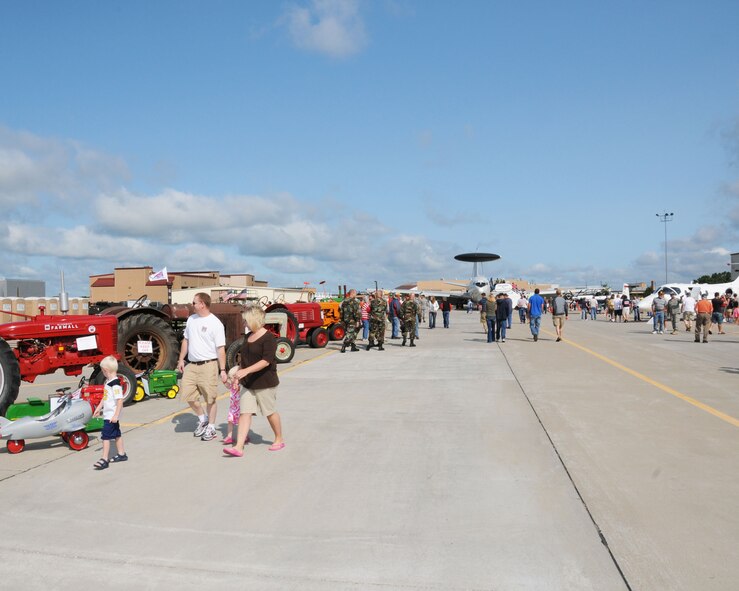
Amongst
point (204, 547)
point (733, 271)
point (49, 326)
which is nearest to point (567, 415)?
point (204, 547)

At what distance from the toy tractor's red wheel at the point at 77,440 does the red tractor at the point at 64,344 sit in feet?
6.65

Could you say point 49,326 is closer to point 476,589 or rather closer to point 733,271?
point 476,589

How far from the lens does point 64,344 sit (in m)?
8.94

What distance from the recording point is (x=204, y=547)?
389 cm

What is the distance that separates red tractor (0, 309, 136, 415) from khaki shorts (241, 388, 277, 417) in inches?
126

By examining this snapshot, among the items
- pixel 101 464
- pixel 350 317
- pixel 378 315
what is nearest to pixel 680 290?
pixel 378 315

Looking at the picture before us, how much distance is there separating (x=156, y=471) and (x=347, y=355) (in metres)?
10.8

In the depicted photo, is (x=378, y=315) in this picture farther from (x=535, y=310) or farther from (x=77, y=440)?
(x=77, y=440)

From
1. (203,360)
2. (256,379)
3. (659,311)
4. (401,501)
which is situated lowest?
(401,501)

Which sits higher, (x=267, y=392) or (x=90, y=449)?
(x=267, y=392)

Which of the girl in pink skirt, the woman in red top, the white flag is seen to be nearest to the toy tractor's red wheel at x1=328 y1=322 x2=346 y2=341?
the white flag

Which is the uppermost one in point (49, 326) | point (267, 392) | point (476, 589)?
point (49, 326)

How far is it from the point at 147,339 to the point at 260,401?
4941mm

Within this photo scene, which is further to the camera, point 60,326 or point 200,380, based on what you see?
point 60,326
